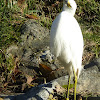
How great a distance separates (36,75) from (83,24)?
163 centimetres

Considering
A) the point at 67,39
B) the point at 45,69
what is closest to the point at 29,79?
the point at 45,69

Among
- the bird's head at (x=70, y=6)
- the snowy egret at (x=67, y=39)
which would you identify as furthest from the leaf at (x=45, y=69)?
the bird's head at (x=70, y=6)

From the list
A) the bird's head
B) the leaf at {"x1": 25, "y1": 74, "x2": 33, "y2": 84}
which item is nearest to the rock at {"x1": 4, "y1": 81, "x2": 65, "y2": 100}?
the leaf at {"x1": 25, "y1": 74, "x2": 33, "y2": 84}

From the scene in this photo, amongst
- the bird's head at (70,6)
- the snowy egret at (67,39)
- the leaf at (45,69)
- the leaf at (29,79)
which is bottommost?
the leaf at (29,79)

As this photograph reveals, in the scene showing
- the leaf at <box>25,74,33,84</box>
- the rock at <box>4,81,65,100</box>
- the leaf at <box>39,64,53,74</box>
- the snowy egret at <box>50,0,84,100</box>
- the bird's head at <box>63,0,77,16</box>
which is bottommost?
the rock at <box>4,81,65,100</box>

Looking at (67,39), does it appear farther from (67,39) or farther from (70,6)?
(70,6)

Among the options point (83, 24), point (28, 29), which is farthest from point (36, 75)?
point (83, 24)

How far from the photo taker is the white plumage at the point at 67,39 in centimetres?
307

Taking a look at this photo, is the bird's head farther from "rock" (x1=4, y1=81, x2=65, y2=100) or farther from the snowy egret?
"rock" (x1=4, y1=81, x2=65, y2=100)

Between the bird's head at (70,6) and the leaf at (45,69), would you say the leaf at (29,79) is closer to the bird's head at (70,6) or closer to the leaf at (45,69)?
the leaf at (45,69)

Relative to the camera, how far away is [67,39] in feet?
10.1

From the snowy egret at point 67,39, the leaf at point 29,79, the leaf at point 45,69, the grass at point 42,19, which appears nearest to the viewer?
the snowy egret at point 67,39

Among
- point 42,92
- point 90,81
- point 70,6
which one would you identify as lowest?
point 42,92

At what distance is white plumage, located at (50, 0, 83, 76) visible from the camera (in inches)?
121
